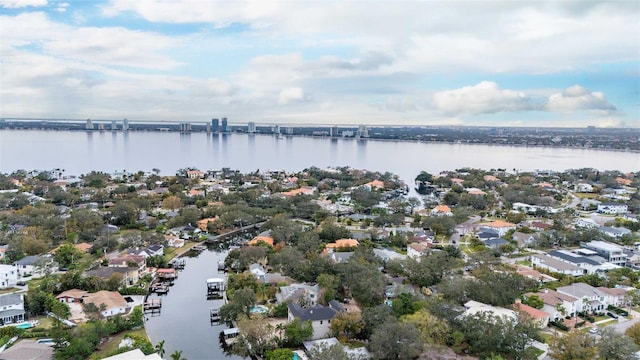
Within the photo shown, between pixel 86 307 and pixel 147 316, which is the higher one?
pixel 86 307

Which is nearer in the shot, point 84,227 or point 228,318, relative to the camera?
point 228,318

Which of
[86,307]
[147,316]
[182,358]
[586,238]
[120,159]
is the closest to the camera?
[182,358]

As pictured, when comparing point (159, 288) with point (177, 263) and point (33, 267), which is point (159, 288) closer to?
point (177, 263)

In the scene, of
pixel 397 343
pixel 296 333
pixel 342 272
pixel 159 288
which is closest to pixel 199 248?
pixel 159 288

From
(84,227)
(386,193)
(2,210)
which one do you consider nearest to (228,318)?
(84,227)

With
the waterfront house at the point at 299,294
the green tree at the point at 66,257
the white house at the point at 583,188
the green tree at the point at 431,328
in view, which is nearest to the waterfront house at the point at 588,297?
the green tree at the point at 431,328

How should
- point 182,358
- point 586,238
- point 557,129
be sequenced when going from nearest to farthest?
1. point 182,358
2. point 586,238
3. point 557,129

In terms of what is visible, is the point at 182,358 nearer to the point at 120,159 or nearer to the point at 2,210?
the point at 2,210
